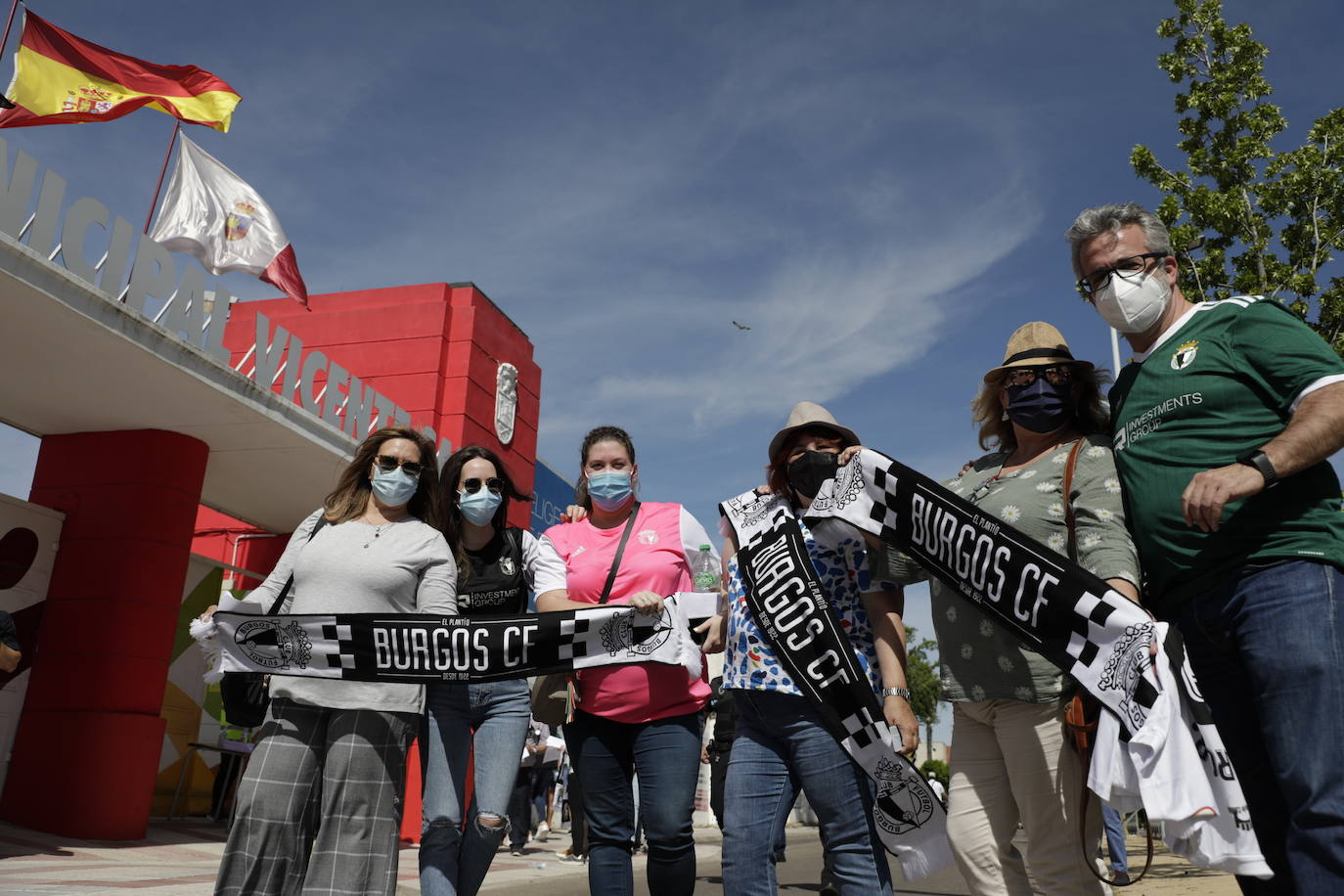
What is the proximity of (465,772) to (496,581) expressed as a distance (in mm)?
831

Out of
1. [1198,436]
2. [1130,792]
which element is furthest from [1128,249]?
[1130,792]

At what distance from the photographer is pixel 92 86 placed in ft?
34.0

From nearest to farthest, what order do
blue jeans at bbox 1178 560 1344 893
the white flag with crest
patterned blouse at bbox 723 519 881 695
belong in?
blue jeans at bbox 1178 560 1344 893, patterned blouse at bbox 723 519 881 695, the white flag with crest

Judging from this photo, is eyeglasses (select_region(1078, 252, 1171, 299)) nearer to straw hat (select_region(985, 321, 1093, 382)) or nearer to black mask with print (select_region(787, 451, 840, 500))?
straw hat (select_region(985, 321, 1093, 382))

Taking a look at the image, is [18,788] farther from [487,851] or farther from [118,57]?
[487,851]

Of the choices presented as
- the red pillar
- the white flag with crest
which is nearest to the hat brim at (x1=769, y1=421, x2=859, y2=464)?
the red pillar

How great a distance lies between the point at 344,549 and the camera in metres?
3.94

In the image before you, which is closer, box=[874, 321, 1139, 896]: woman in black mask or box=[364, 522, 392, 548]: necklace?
box=[874, 321, 1139, 896]: woman in black mask

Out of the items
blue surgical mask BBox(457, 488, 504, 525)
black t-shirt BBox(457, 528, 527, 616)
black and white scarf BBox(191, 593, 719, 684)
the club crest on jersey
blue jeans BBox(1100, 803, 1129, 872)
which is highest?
blue surgical mask BBox(457, 488, 504, 525)

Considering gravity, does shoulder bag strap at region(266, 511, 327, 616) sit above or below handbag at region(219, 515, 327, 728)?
above

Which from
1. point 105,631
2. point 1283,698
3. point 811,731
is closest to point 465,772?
point 811,731

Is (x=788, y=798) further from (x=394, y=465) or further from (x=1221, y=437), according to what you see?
(x=394, y=465)

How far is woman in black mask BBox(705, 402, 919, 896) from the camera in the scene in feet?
10.4

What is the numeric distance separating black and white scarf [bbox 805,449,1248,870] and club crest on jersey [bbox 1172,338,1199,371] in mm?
629
